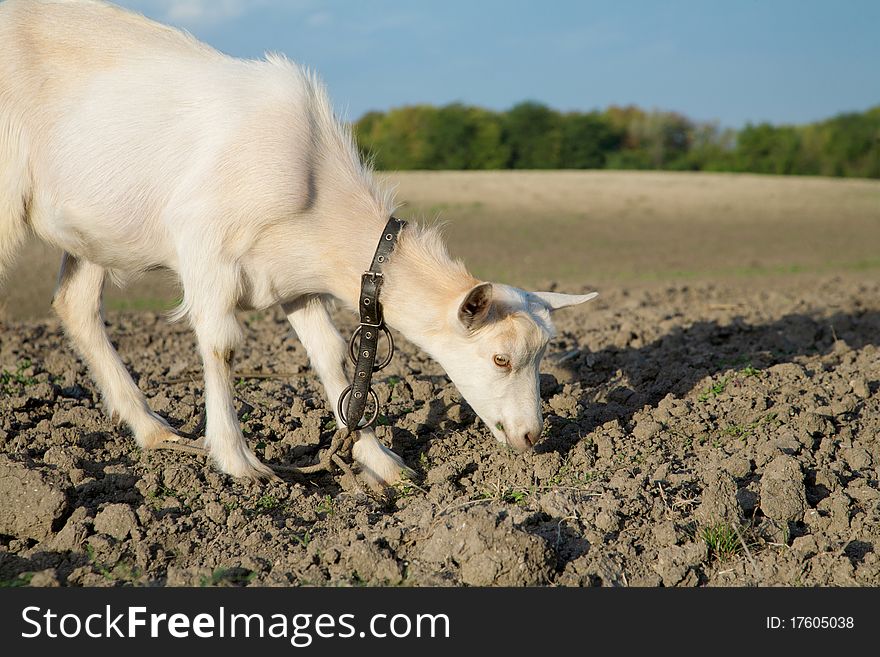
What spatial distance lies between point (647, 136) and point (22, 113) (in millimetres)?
61747

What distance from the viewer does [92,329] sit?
20.5 ft

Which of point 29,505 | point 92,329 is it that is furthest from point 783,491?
point 92,329

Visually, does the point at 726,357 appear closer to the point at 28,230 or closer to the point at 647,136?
the point at 28,230

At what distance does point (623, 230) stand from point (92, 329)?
21555 millimetres

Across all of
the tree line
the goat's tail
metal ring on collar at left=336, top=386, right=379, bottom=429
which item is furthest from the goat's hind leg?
the tree line

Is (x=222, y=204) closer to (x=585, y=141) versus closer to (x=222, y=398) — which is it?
(x=222, y=398)

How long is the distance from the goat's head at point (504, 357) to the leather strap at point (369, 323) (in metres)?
0.38

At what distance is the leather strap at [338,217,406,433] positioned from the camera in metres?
5.19

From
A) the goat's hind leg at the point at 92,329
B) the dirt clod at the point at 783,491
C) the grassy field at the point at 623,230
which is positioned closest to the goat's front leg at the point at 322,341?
the goat's hind leg at the point at 92,329

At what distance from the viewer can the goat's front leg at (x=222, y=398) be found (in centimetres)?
532

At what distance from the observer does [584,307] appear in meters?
11.6

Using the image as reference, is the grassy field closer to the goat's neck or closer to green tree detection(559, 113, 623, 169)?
the goat's neck

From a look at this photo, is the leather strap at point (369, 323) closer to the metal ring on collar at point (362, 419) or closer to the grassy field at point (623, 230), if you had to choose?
the metal ring on collar at point (362, 419)

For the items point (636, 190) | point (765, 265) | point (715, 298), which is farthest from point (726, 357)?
point (636, 190)
